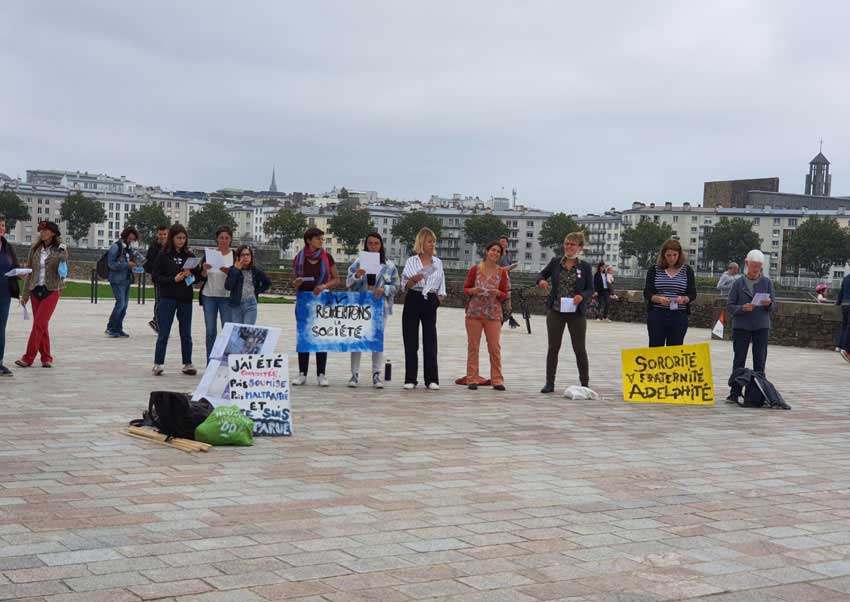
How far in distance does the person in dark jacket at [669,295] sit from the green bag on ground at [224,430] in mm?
5774

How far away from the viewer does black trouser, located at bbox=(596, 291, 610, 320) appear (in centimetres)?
2977

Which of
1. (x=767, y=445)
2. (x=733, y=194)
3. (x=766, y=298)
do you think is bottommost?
(x=767, y=445)

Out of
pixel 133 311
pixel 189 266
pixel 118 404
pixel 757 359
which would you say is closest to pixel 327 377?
pixel 189 266

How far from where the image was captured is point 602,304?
29.9m

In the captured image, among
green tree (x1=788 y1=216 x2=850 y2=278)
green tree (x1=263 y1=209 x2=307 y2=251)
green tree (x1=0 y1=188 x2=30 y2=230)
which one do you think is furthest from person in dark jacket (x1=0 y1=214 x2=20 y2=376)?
green tree (x1=263 y1=209 x2=307 y2=251)

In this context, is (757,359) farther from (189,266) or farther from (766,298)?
(189,266)

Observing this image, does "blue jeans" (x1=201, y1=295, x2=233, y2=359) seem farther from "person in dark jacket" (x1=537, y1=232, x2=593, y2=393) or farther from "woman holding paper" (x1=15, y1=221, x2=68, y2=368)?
"person in dark jacket" (x1=537, y1=232, x2=593, y2=393)

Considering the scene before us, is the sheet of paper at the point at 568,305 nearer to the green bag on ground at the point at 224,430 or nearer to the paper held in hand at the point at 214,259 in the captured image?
the paper held in hand at the point at 214,259

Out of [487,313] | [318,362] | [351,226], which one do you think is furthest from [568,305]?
[351,226]

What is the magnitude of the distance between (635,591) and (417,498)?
206 cm

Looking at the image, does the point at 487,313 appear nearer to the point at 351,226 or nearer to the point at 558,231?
the point at 351,226

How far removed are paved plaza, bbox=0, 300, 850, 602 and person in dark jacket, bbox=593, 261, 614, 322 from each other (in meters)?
17.0

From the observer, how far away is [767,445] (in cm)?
949

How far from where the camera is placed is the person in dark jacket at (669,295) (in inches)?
495
